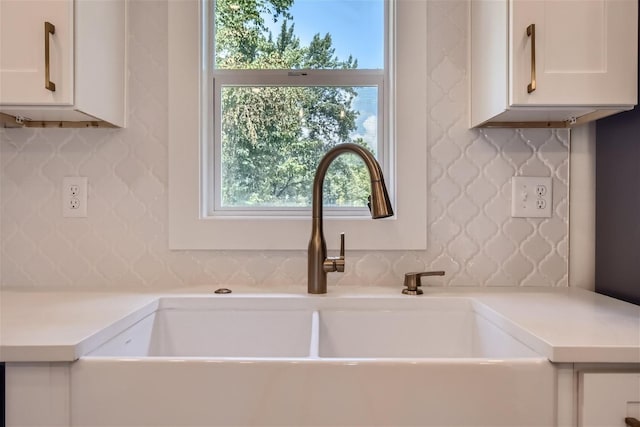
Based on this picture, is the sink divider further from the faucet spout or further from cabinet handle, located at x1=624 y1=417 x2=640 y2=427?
cabinet handle, located at x1=624 y1=417 x2=640 y2=427

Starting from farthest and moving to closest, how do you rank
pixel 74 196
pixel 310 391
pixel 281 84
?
pixel 281 84
pixel 74 196
pixel 310 391

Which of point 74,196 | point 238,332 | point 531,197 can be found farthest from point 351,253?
point 74,196

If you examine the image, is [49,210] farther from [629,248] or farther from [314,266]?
[629,248]

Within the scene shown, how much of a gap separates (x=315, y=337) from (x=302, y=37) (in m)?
0.98

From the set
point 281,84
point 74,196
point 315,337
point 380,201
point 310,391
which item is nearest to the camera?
point 310,391

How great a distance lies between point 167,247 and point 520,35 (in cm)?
112

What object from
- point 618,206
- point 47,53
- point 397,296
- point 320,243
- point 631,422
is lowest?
point 631,422

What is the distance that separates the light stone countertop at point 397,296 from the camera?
0.77m

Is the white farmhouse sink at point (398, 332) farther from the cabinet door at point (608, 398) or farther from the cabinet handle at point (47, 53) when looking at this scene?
the cabinet handle at point (47, 53)

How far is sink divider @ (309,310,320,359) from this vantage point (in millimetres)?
862

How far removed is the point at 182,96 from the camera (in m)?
1.35

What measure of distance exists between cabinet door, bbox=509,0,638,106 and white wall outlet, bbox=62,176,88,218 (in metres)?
1.23

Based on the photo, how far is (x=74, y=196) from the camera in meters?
1.36

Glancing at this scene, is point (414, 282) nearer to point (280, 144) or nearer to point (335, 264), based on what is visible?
point (335, 264)
